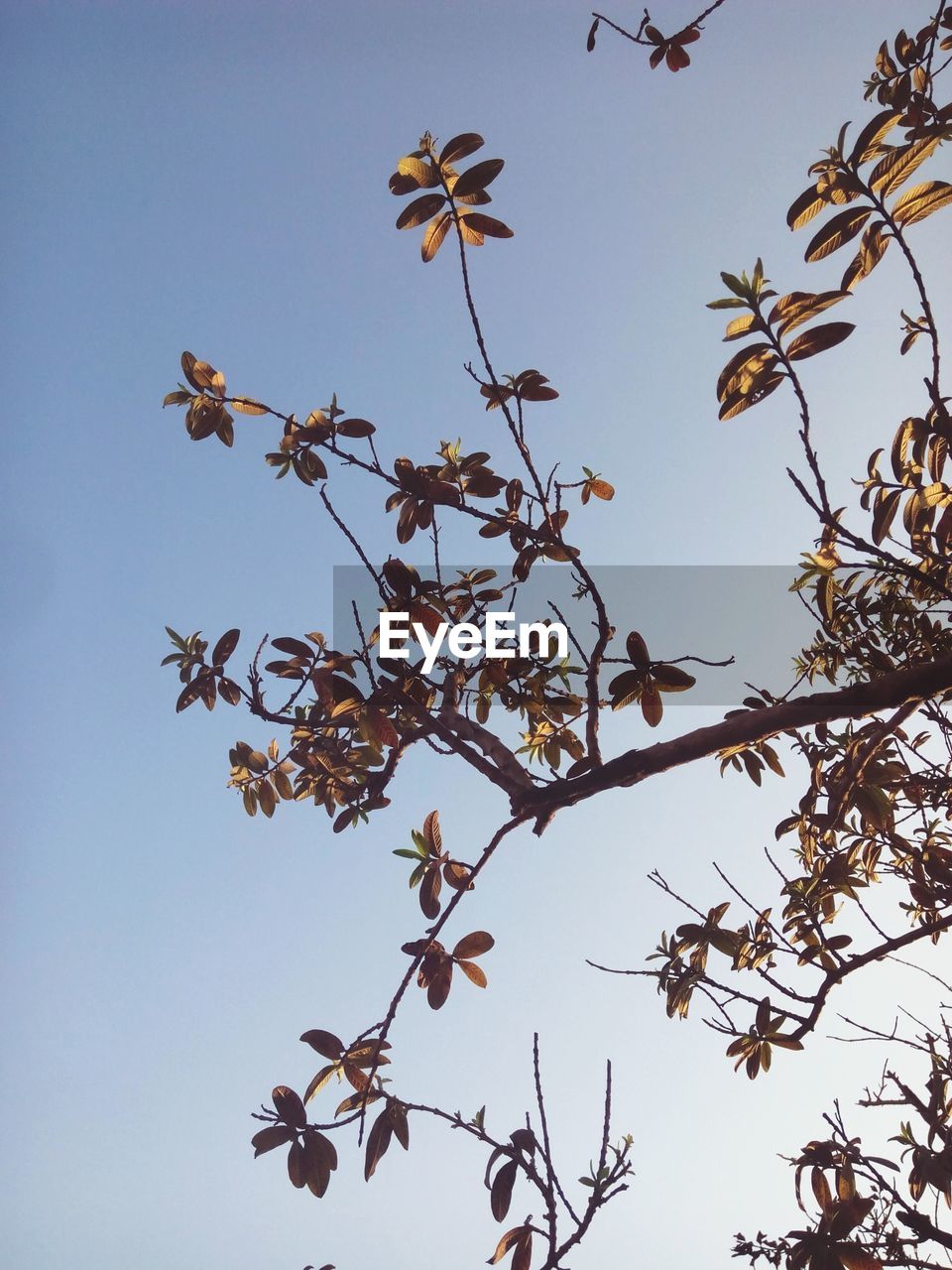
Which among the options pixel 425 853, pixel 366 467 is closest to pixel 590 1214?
pixel 425 853

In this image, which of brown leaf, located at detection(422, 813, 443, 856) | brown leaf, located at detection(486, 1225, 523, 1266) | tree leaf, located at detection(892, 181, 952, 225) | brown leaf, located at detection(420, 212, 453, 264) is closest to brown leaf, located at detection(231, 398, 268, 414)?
brown leaf, located at detection(420, 212, 453, 264)

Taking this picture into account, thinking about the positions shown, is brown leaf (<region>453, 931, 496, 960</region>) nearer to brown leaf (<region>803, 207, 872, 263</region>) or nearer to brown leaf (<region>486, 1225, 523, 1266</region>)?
brown leaf (<region>486, 1225, 523, 1266</region>)

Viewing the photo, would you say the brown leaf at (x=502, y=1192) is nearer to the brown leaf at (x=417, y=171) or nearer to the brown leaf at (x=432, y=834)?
the brown leaf at (x=432, y=834)

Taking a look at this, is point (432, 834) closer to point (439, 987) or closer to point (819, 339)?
point (439, 987)

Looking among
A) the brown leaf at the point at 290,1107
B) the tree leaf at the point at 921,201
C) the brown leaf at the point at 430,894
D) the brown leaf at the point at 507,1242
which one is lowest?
the brown leaf at the point at 507,1242

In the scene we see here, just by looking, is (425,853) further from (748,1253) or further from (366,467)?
(748,1253)

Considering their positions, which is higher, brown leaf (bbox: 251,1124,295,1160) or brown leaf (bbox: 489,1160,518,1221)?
brown leaf (bbox: 251,1124,295,1160)

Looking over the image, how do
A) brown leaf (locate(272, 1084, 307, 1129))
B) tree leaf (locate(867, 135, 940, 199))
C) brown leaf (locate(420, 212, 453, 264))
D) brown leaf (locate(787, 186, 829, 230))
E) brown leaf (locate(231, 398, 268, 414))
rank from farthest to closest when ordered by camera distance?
brown leaf (locate(231, 398, 268, 414)) < brown leaf (locate(420, 212, 453, 264)) < brown leaf (locate(272, 1084, 307, 1129)) < brown leaf (locate(787, 186, 829, 230)) < tree leaf (locate(867, 135, 940, 199))

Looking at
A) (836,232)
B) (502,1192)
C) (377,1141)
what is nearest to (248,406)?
(836,232)

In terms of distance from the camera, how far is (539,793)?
1855 millimetres

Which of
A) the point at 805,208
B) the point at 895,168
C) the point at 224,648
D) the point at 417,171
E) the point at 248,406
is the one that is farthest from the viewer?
the point at 224,648

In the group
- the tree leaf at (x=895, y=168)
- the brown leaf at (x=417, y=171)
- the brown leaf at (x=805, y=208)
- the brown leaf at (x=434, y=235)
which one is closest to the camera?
the tree leaf at (x=895, y=168)

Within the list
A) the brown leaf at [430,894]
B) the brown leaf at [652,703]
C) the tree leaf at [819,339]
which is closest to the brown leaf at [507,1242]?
the brown leaf at [430,894]

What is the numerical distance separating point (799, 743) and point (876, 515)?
2.88 feet
